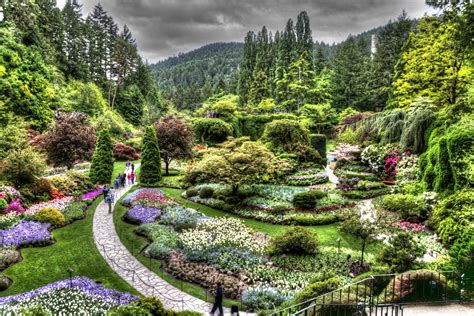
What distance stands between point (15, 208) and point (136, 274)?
10.6m

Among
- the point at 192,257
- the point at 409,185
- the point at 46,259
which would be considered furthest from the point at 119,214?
the point at 409,185

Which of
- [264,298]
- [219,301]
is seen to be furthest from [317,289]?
[219,301]

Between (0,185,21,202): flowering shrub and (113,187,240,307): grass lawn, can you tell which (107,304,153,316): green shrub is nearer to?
(113,187,240,307): grass lawn

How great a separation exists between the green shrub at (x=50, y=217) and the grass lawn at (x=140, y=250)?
293 cm

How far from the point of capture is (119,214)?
19719 millimetres

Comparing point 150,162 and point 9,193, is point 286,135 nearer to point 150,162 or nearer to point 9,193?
point 150,162

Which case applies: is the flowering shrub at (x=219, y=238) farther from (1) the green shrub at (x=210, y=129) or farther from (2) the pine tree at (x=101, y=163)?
(1) the green shrub at (x=210, y=129)

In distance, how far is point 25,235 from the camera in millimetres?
14930

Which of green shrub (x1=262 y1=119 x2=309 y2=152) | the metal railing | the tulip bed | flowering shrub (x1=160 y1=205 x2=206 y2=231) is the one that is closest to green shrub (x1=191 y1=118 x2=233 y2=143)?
green shrub (x1=262 y1=119 x2=309 y2=152)

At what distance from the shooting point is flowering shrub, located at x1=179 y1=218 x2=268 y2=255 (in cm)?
1391

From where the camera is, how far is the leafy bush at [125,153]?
38250 millimetres

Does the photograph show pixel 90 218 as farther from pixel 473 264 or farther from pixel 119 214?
pixel 473 264

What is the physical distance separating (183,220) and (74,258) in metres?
5.56

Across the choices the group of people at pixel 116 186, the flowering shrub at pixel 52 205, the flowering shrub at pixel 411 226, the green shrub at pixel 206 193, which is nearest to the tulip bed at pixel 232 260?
the flowering shrub at pixel 411 226
